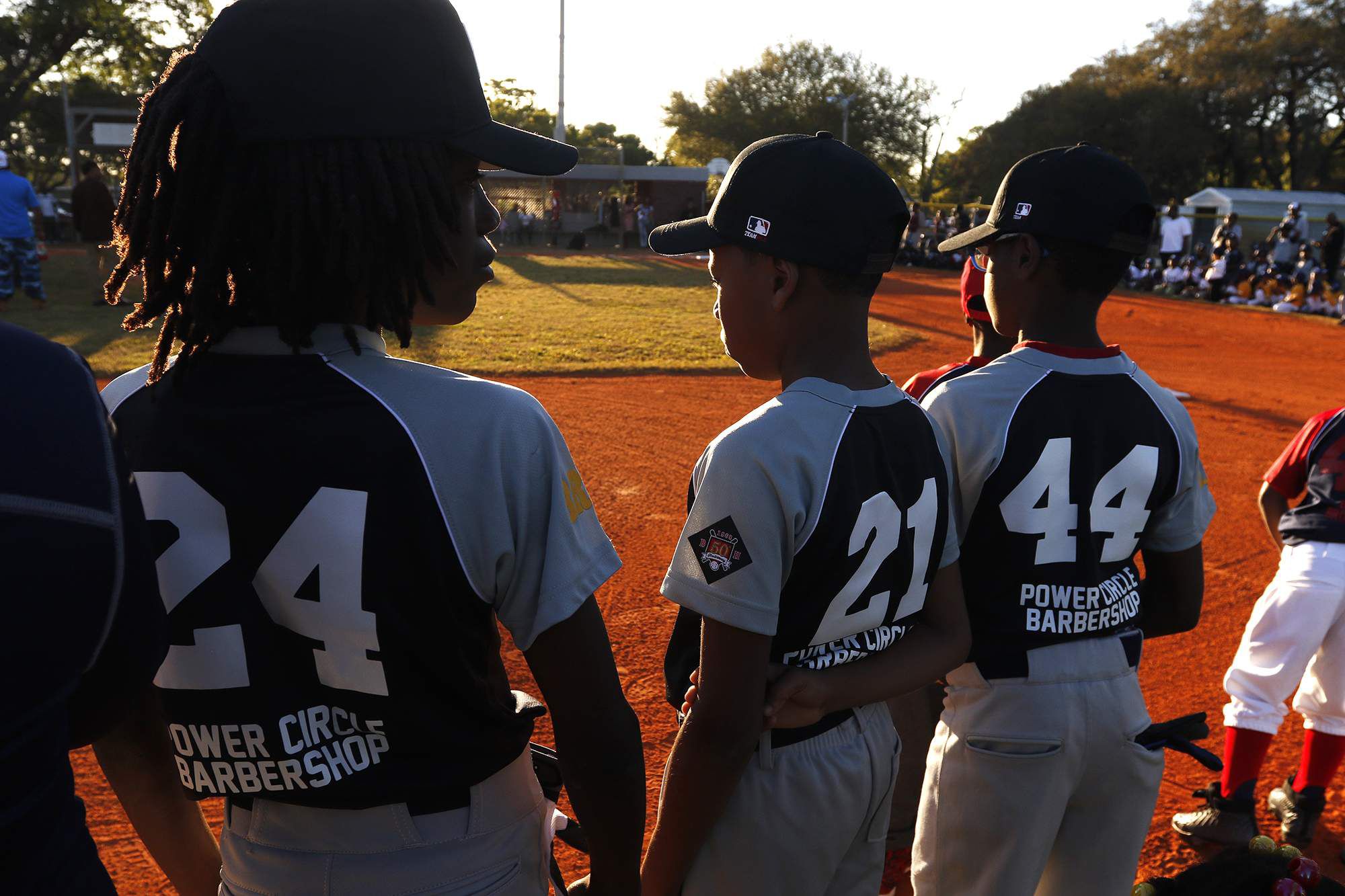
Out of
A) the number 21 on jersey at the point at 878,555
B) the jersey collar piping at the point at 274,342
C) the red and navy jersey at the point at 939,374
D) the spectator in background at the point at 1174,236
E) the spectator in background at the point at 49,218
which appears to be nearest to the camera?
the jersey collar piping at the point at 274,342

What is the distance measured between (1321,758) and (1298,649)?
45 cm

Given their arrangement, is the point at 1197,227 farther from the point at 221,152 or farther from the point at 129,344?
the point at 221,152

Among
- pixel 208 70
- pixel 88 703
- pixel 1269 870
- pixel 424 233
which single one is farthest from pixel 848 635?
pixel 1269 870

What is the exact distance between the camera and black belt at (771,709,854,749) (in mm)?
1923

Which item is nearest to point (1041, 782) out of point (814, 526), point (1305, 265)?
point (814, 526)

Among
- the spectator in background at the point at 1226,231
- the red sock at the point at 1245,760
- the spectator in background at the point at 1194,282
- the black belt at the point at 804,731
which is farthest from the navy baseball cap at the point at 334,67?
the spectator in background at the point at 1226,231

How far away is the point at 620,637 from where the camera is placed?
4883mm

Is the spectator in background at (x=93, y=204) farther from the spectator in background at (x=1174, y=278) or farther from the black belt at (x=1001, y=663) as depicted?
the spectator in background at (x=1174, y=278)

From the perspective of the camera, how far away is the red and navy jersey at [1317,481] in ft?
11.7

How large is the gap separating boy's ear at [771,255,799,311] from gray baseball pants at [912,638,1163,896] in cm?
98

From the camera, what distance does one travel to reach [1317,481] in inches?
143

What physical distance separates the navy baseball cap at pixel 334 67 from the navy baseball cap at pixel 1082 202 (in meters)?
1.56

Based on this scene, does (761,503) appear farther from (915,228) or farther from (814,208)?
(915,228)

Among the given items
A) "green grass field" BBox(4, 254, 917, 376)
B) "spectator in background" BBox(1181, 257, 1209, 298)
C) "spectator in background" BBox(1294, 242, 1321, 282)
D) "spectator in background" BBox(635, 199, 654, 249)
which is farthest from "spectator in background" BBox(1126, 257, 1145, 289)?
"spectator in background" BBox(635, 199, 654, 249)
